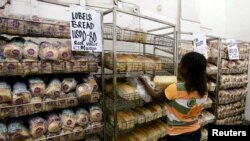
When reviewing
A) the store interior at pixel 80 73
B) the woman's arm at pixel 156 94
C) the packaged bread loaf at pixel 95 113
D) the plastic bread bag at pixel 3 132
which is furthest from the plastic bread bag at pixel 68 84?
the woman's arm at pixel 156 94

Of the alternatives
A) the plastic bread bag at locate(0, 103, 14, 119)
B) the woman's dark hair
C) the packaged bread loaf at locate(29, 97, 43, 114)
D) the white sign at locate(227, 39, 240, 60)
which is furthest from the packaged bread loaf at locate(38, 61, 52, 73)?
the white sign at locate(227, 39, 240, 60)

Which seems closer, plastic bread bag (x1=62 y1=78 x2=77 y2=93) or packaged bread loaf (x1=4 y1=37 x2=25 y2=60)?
Answer: packaged bread loaf (x1=4 y1=37 x2=25 y2=60)

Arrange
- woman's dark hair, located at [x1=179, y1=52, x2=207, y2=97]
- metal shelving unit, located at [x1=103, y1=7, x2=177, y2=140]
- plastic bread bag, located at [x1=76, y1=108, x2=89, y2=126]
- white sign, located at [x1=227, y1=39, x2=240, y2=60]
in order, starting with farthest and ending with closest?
white sign, located at [x1=227, y1=39, x2=240, y2=60], metal shelving unit, located at [x1=103, y1=7, x2=177, y2=140], plastic bread bag, located at [x1=76, y1=108, x2=89, y2=126], woman's dark hair, located at [x1=179, y1=52, x2=207, y2=97]

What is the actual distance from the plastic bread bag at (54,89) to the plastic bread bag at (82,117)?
0.24m

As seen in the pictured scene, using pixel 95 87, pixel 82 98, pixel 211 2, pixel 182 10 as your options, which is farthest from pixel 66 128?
pixel 211 2

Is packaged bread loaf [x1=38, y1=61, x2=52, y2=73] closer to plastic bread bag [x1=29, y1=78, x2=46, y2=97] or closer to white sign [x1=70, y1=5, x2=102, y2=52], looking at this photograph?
plastic bread bag [x1=29, y1=78, x2=46, y2=97]

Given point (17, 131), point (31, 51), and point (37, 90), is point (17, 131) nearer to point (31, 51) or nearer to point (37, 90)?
point (37, 90)

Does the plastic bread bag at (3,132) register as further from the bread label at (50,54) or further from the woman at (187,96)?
the woman at (187,96)

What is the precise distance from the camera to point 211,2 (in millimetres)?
4410

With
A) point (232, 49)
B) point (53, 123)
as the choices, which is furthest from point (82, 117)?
point (232, 49)

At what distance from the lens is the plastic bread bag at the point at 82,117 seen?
1.96m

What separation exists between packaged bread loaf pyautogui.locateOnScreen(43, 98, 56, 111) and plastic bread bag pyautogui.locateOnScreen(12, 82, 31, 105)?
129mm

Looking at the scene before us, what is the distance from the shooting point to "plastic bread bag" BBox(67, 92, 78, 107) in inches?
74.4

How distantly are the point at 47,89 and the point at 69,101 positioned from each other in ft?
0.68
